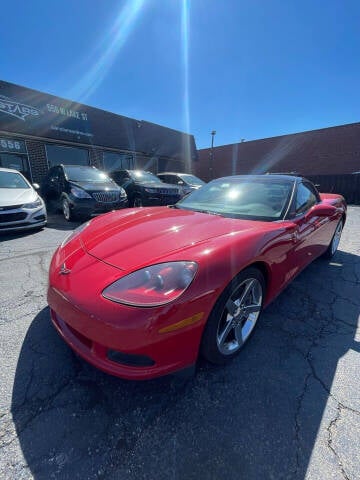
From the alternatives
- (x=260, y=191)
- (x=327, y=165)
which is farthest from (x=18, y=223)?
(x=327, y=165)

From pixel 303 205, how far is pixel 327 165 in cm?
1856

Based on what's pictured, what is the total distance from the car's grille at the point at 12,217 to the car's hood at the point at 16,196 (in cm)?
22

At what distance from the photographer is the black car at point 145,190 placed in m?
7.89

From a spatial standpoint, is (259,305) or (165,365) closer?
(165,365)

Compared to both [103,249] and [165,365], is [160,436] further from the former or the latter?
[103,249]

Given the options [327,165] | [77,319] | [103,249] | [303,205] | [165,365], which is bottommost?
[165,365]

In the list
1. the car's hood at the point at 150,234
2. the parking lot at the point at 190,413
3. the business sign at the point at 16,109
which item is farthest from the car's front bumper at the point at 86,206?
the business sign at the point at 16,109

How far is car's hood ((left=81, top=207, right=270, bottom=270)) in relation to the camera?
1599 millimetres

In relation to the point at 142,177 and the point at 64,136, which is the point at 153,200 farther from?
the point at 64,136

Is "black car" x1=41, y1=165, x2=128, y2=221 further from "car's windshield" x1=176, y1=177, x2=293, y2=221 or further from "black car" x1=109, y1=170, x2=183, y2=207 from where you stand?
"car's windshield" x1=176, y1=177, x2=293, y2=221

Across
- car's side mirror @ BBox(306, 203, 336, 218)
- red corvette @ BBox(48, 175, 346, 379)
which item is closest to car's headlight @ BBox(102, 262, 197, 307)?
red corvette @ BBox(48, 175, 346, 379)

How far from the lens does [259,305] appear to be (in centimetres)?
198

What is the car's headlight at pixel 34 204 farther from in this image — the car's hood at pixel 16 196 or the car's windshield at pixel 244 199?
the car's windshield at pixel 244 199

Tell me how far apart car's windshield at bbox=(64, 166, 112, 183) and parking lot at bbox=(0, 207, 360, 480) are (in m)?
5.80
